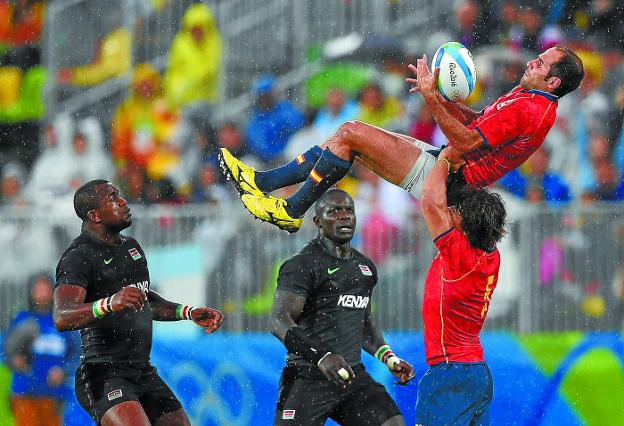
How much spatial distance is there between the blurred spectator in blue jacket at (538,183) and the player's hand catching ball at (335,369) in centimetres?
447

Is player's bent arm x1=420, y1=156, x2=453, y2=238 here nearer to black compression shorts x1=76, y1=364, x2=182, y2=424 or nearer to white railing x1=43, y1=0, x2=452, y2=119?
black compression shorts x1=76, y1=364, x2=182, y2=424

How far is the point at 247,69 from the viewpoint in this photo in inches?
500

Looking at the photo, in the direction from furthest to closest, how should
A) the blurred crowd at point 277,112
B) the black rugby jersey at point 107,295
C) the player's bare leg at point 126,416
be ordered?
the blurred crowd at point 277,112 < the black rugby jersey at point 107,295 < the player's bare leg at point 126,416

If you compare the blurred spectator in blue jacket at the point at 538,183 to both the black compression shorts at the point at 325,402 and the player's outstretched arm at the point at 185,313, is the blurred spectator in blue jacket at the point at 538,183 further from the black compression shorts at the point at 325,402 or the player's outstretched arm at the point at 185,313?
the player's outstretched arm at the point at 185,313

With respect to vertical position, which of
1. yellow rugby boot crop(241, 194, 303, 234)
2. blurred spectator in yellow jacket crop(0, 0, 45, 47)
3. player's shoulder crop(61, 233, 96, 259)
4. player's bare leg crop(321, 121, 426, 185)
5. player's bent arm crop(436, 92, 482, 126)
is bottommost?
player's shoulder crop(61, 233, 96, 259)

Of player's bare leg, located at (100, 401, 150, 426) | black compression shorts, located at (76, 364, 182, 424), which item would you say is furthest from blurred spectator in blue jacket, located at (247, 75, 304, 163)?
player's bare leg, located at (100, 401, 150, 426)

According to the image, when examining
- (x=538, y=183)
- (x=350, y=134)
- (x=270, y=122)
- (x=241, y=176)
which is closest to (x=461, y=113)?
(x=350, y=134)

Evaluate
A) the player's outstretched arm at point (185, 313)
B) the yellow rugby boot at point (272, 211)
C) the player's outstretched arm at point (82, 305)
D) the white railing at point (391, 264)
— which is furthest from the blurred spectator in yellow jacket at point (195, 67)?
the player's outstretched arm at point (82, 305)

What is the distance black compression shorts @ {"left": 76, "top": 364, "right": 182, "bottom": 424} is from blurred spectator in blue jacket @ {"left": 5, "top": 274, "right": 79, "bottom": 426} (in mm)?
2598

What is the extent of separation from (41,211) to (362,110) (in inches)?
146

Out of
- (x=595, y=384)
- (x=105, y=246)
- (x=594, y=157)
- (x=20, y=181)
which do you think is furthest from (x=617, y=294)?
(x=20, y=181)

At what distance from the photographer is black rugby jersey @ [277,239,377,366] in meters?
7.60

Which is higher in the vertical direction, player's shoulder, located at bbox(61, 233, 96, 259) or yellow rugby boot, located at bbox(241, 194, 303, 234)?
yellow rugby boot, located at bbox(241, 194, 303, 234)

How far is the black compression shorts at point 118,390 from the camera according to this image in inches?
281
